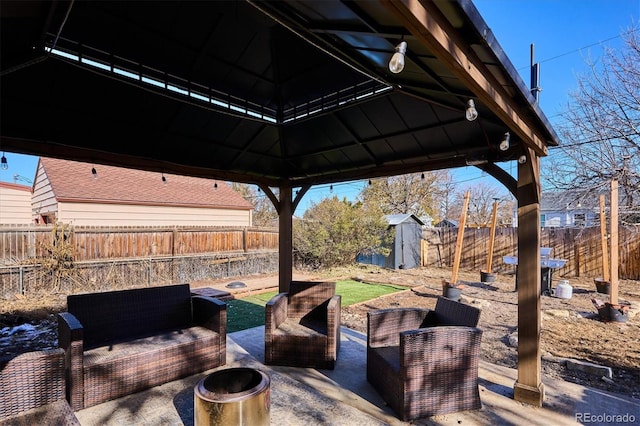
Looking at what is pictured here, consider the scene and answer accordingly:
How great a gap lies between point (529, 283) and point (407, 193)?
1523 centimetres

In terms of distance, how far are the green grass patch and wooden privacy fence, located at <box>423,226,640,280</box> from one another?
16.6 ft

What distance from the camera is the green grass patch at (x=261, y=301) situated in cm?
548

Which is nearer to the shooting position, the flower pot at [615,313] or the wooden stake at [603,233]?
the flower pot at [615,313]

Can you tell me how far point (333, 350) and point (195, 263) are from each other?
6936 millimetres

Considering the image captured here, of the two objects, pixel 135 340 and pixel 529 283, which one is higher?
pixel 529 283

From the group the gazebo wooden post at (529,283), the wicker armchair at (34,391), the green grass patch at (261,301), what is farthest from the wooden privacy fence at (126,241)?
the gazebo wooden post at (529,283)

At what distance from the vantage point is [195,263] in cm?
938

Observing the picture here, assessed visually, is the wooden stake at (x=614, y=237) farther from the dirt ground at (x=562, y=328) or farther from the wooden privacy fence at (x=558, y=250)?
the wooden privacy fence at (x=558, y=250)

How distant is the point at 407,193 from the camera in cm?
1792

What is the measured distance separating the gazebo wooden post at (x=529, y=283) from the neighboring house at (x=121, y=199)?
8.30m

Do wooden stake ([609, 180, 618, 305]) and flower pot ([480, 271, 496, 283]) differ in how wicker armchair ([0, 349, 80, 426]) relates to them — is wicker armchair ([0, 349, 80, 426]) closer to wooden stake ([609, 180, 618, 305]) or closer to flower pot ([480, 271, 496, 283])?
wooden stake ([609, 180, 618, 305])

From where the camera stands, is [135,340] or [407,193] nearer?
[135,340]

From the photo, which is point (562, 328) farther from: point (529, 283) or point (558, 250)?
point (558, 250)

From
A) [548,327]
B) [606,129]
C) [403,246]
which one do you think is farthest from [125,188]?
[606,129]
